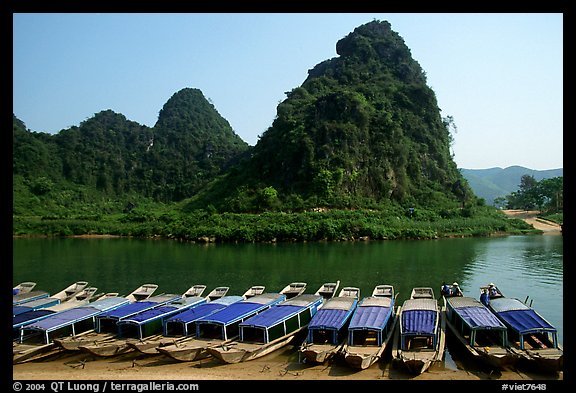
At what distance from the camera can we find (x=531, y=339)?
1152cm

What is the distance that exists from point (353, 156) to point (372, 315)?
1682 inches

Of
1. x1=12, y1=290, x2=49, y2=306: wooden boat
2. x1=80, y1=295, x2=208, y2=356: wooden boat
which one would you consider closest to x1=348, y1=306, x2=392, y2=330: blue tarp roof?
x1=80, y1=295, x2=208, y2=356: wooden boat

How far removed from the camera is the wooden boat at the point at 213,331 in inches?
446

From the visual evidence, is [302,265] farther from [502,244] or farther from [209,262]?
[502,244]

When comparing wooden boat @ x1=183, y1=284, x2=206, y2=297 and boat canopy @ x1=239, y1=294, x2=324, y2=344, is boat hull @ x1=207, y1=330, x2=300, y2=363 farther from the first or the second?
wooden boat @ x1=183, y1=284, x2=206, y2=297

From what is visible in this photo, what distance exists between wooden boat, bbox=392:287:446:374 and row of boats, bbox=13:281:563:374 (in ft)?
0.08

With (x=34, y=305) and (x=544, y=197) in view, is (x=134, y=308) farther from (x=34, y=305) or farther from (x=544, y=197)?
(x=544, y=197)

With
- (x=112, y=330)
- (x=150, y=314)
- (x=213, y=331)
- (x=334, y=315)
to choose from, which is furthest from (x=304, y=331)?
(x=112, y=330)

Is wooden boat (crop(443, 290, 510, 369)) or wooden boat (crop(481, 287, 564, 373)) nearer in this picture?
wooden boat (crop(481, 287, 564, 373))

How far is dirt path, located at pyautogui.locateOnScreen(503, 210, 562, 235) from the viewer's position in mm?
48125

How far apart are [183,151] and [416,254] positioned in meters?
64.8
